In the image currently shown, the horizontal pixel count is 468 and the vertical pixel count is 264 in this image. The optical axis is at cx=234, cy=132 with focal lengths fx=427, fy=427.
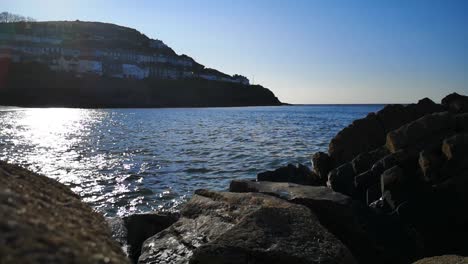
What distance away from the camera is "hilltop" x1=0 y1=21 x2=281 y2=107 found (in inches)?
4432

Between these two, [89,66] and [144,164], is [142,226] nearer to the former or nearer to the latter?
[144,164]

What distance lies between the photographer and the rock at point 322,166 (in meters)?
15.2

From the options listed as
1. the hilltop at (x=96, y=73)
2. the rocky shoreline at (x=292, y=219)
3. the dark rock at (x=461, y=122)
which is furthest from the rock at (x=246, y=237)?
the hilltop at (x=96, y=73)

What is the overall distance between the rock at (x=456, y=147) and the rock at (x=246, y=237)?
222 inches

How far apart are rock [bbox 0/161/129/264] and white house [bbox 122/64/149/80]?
150837 mm

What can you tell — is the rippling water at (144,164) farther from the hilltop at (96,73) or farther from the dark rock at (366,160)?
the hilltop at (96,73)

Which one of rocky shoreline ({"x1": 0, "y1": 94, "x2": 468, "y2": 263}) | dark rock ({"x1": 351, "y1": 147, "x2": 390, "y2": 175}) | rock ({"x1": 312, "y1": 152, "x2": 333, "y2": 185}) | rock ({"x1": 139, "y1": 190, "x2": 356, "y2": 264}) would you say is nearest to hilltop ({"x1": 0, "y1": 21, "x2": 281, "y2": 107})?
rock ({"x1": 312, "y1": 152, "x2": 333, "y2": 185})

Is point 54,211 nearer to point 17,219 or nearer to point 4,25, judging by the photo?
point 17,219

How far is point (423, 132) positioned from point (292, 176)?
175 inches

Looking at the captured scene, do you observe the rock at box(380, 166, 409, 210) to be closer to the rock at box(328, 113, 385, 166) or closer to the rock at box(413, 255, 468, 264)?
the rock at box(413, 255, 468, 264)

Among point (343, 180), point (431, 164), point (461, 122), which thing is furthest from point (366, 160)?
point (431, 164)

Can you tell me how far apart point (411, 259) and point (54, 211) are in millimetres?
7329

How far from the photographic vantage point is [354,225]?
7.39 m

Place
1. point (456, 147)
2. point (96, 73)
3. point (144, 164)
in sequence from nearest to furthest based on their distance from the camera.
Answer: point (456, 147) → point (144, 164) → point (96, 73)
